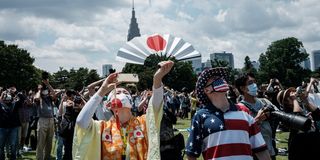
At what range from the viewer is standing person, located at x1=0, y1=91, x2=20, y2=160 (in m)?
11.0

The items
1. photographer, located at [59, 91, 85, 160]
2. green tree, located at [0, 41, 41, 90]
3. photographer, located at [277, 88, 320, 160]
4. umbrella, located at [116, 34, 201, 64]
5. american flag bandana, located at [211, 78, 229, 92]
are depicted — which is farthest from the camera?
green tree, located at [0, 41, 41, 90]

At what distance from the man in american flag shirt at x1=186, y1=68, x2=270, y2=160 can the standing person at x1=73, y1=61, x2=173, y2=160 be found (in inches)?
16.0

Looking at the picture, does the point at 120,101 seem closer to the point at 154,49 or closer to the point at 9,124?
the point at 154,49

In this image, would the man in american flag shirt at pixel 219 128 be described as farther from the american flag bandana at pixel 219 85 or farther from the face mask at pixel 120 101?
the face mask at pixel 120 101

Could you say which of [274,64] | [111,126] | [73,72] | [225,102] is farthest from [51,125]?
[73,72]

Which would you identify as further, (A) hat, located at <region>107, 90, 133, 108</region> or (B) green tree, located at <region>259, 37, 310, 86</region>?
(B) green tree, located at <region>259, 37, 310, 86</region>

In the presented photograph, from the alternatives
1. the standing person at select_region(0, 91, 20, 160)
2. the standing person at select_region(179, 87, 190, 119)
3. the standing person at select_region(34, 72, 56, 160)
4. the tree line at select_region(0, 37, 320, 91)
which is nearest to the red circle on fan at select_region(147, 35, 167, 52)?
the standing person at select_region(34, 72, 56, 160)

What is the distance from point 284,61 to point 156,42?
78724 mm

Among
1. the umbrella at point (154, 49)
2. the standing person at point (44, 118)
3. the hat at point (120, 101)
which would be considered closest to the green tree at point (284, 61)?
the standing person at point (44, 118)

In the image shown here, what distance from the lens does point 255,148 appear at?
4.29 meters

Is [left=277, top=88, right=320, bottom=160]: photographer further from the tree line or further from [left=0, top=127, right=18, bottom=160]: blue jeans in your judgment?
the tree line

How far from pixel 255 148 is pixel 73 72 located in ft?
368

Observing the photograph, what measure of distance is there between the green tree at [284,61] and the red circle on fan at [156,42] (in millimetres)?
75050

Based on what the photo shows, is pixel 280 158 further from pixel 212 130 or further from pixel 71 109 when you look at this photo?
pixel 212 130
